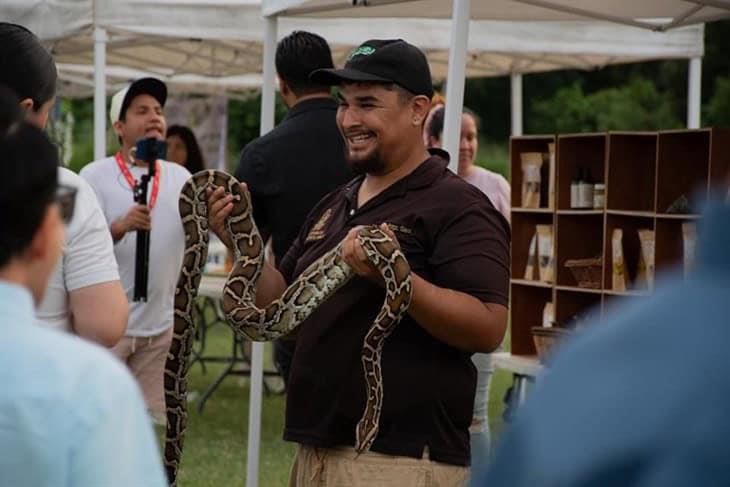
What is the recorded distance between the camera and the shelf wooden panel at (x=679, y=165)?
26.1ft

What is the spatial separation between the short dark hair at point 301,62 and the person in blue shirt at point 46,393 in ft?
14.4

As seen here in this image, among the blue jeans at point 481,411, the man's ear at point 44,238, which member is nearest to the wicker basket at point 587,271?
the blue jeans at point 481,411

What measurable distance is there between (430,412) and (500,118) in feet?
176

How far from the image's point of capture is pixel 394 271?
4.70 m

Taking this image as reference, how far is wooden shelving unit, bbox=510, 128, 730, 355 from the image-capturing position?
802 cm

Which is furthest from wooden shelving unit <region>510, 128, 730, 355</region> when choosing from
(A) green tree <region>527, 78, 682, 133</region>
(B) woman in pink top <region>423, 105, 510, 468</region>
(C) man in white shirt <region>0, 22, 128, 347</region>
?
(A) green tree <region>527, 78, 682, 133</region>

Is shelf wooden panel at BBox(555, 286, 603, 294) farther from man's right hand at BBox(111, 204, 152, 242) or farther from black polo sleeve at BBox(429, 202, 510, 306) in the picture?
black polo sleeve at BBox(429, 202, 510, 306)

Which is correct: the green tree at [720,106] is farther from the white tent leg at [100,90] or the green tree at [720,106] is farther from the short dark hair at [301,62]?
the short dark hair at [301,62]

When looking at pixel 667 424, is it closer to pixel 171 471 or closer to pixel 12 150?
pixel 12 150

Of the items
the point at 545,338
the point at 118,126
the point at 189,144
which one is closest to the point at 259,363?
the point at 545,338

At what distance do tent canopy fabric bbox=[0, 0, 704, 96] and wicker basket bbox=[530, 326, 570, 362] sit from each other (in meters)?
2.05

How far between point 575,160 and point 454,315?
4.51m

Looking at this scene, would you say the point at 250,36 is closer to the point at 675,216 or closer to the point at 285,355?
the point at 675,216

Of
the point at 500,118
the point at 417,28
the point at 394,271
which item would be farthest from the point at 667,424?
the point at 500,118
